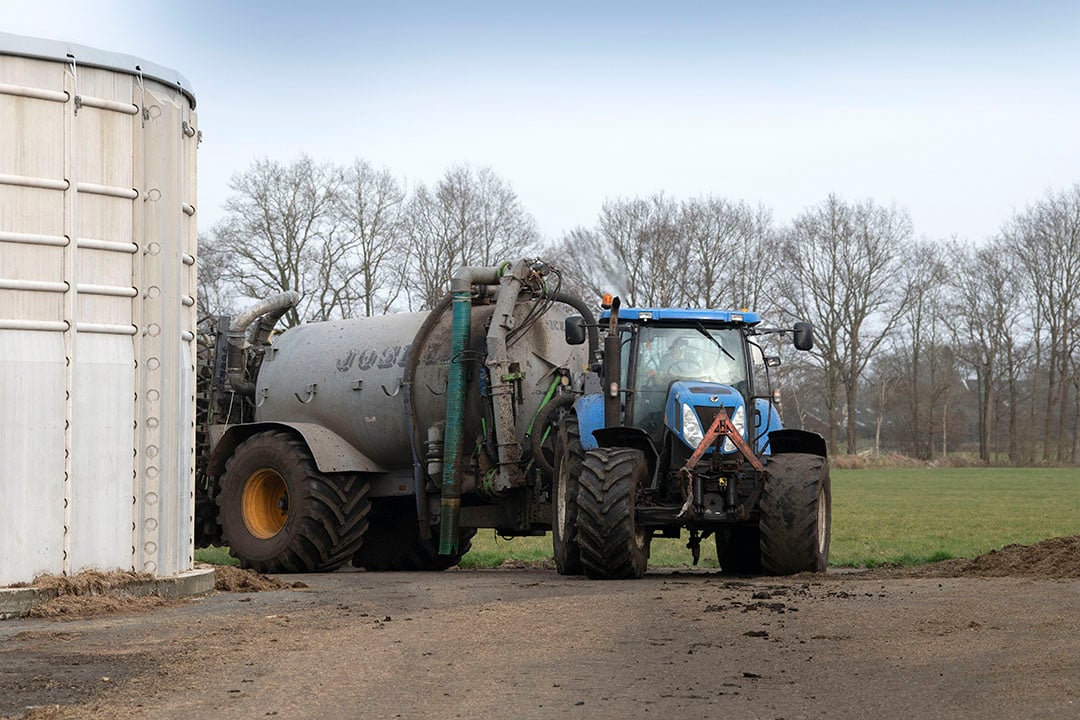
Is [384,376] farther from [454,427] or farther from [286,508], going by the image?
[286,508]

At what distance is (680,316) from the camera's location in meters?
14.6

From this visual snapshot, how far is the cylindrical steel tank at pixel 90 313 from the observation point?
36.0 feet

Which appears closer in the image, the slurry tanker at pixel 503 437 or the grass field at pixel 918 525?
the slurry tanker at pixel 503 437

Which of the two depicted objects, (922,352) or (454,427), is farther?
(922,352)

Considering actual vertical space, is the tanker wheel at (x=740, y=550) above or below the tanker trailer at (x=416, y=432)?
below

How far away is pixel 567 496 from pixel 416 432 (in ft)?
11.0

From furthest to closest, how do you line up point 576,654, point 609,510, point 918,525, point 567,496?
point 918,525
point 567,496
point 609,510
point 576,654

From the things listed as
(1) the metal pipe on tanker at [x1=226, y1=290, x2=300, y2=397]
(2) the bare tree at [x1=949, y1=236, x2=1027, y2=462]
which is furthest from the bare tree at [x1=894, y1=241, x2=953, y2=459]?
(1) the metal pipe on tanker at [x1=226, y1=290, x2=300, y2=397]

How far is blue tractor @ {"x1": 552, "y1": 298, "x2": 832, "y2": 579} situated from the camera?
13195 mm

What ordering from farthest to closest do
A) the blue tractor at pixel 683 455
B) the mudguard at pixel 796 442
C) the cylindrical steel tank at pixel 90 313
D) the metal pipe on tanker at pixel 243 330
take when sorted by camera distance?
the metal pipe on tanker at pixel 243 330 → the mudguard at pixel 796 442 → the blue tractor at pixel 683 455 → the cylindrical steel tank at pixel 90 313

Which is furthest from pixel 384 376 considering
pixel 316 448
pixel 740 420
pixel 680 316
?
pixel 740 420

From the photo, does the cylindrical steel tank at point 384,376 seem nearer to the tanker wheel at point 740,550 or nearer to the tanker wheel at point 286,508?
the tanker wheel at point 286,508

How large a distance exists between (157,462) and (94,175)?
236 cm

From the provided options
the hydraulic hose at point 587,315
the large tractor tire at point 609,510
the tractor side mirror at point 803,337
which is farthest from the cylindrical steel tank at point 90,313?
the tractor side mirror at point 803,337
